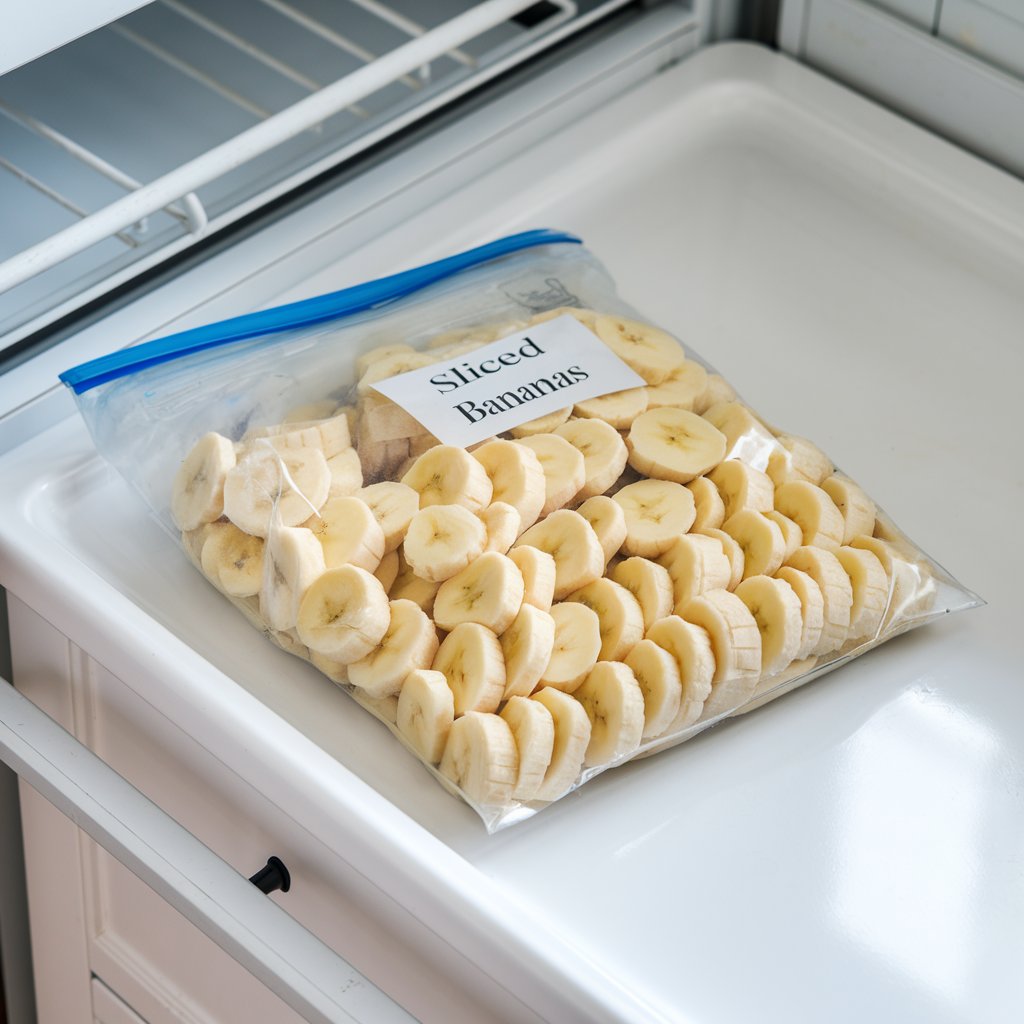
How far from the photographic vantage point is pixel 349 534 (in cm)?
69

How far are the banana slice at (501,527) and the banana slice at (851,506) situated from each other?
18 cm

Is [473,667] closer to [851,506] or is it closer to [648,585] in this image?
[648,585]

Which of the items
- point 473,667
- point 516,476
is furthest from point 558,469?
point 473,667

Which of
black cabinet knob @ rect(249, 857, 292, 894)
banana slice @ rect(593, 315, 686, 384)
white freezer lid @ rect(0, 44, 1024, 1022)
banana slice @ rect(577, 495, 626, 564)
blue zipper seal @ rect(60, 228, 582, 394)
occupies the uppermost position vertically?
blue zipper seal @ rect(60, 228, 582, 394)

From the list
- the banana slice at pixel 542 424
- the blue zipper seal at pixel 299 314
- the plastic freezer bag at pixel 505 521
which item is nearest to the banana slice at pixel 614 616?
the plastic freezer bag at pixel 505 521

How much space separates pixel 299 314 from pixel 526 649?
27 cm

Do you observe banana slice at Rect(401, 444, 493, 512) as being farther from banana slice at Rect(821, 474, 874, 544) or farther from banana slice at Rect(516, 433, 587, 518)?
banana slice at Rect(821, 474, 874, 544)

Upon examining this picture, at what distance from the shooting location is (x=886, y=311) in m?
0.92

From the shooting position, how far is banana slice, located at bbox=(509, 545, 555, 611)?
67 centimetres

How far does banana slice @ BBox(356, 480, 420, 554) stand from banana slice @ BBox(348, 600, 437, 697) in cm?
4

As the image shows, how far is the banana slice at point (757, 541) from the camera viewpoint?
71cm

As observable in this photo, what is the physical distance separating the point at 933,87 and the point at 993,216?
112 mm

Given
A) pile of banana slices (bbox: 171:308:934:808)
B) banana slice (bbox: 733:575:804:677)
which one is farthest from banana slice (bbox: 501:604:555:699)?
banana slice (bbox: 733:575:804:677)

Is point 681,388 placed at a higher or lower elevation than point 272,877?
higher
